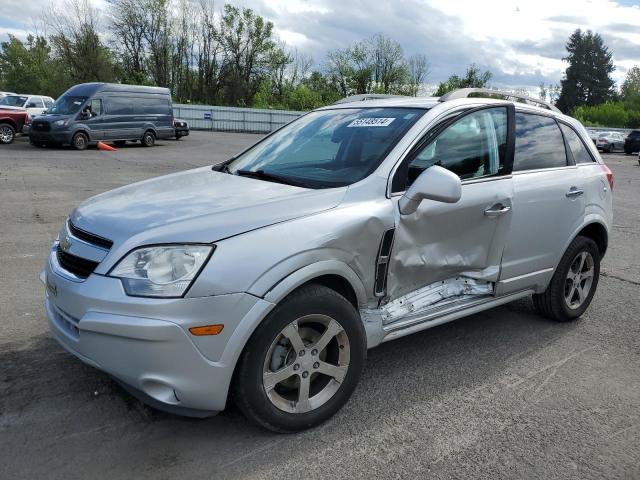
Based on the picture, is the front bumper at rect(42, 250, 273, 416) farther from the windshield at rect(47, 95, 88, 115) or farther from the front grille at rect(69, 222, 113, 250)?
the windshield at rect(47, 95, 88, 115)

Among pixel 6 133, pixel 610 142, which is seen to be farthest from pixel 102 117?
pixel 610 142

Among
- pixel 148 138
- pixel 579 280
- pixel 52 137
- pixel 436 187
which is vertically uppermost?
pixel 436 187

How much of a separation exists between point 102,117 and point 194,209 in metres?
19.7

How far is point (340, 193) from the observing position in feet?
10.2

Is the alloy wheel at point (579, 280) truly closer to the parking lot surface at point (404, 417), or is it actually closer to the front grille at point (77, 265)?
the parking lot surface at point (404, 417)

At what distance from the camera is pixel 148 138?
22891mm

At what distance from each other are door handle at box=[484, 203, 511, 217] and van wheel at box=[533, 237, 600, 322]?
1.01 m

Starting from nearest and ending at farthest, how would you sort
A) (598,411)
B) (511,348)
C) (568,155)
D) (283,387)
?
(283,387)
(598,411)
(511,348)
(568,155)

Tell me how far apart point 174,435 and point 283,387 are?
23.1 inches

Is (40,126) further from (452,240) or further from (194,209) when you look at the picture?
(452,240)

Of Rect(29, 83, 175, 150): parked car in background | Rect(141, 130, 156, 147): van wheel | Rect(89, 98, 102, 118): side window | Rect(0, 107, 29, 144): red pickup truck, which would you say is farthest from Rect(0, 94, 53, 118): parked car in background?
Rect(141, 130, 156, 147): van wheel

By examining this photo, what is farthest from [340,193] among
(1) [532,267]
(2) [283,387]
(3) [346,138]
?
(1) [532,267]

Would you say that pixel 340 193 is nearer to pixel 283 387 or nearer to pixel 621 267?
pixel 283 387

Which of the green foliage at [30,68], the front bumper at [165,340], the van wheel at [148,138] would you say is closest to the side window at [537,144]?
the front bumper at [165,340]
